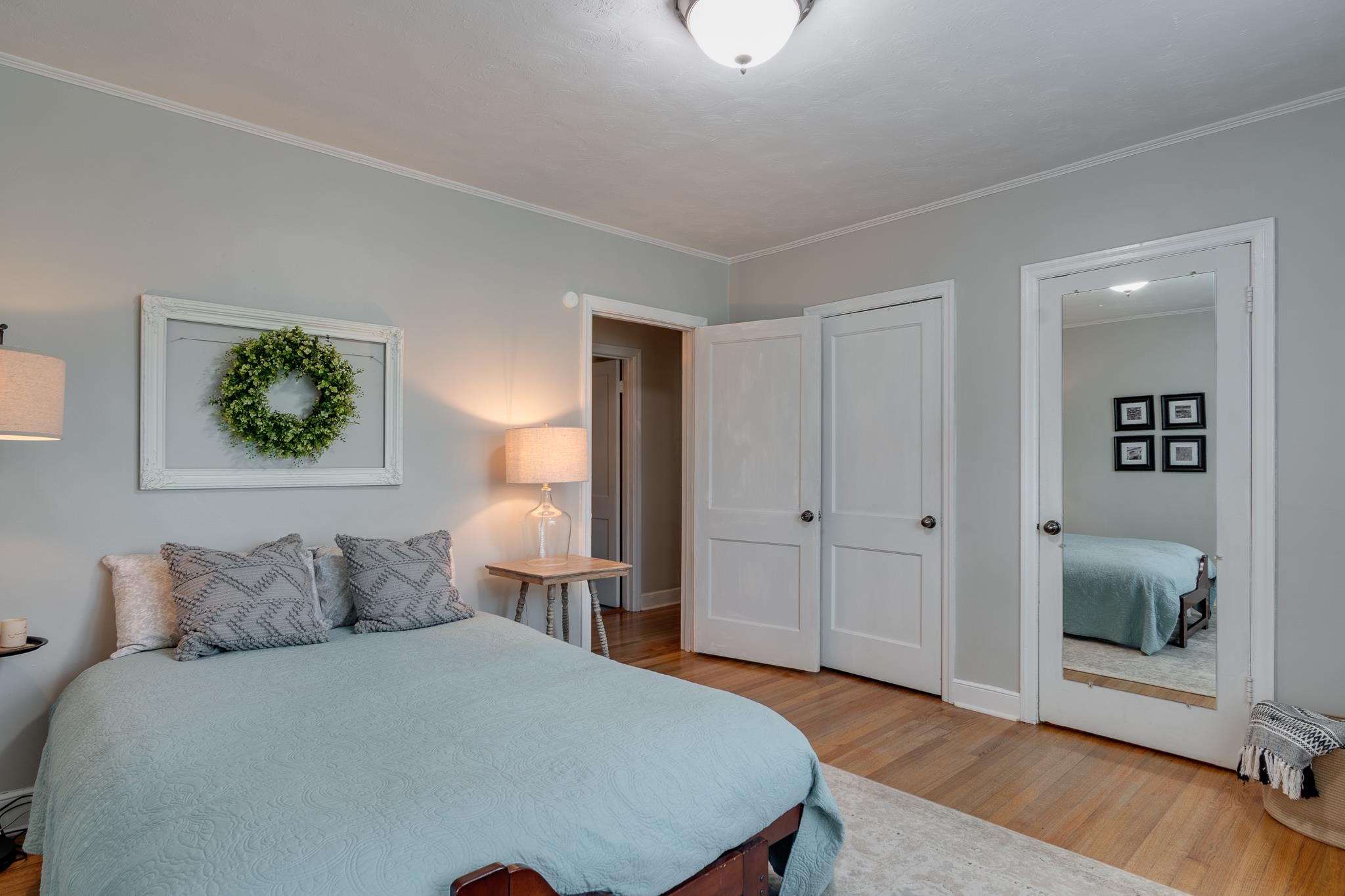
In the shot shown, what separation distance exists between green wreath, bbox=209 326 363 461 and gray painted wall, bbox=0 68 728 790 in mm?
202

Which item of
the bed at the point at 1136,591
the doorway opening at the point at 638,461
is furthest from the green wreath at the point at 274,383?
the bed at the point at 1136,591

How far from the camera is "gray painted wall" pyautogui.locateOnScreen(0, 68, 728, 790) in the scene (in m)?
2.49

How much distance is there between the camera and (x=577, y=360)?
4.07m

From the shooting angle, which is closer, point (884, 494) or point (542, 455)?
point (542, 455)

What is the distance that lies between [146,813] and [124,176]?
2393mm

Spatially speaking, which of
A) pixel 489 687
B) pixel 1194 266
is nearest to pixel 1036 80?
pixel 1194 266

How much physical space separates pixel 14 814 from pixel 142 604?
0.80 metres

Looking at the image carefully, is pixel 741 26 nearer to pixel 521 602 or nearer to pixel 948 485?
pixel 948 485

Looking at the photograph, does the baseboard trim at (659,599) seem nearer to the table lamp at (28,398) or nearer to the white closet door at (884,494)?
the white closet door at (884,494)

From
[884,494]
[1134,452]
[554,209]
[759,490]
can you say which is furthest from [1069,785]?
[554,209]

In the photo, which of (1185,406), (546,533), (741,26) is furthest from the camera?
(546,533)

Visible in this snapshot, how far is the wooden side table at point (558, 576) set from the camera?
10.9 feet

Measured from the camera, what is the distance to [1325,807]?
2328 mm

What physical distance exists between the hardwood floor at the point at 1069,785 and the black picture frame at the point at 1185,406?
4.50 ft
